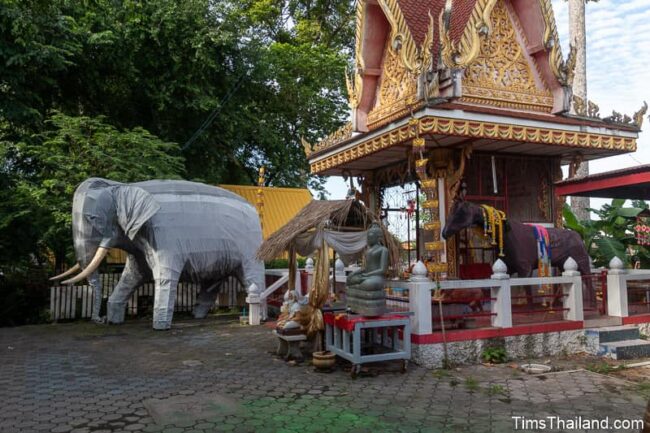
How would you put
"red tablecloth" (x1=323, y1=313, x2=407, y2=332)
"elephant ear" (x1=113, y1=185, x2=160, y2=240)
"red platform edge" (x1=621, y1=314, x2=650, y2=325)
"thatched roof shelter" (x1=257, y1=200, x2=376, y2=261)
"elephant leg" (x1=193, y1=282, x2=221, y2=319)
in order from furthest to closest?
"elephant leg" (x1=193, y1=282, x2=221, y2=319) < "elephant ear" (x1=113, y1=185, x2=160, y2=240) < "red platform edge" (x1=621, y1=314, x2=650, y2=325) < "thatched roof shelter" (x1=257, y1=200, x2=376, y2=261) < "red tablecloth" (x1=323, y1=313, x2=407, y2=332)

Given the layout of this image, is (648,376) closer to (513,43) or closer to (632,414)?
(632,414)

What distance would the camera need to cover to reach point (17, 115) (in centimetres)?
1526

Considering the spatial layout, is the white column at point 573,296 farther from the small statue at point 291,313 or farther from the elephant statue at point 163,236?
the elephant statue at point 163,236

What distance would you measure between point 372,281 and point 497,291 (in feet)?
7.54

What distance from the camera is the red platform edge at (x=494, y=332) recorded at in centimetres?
762

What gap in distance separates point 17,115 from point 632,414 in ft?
54.1

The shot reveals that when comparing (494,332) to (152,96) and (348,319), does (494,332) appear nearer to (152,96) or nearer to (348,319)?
(348,319)

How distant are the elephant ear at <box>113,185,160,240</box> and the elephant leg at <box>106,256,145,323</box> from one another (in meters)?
1.53

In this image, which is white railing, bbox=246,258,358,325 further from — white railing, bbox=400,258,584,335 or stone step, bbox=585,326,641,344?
stone step, bbox=585,326,641,344

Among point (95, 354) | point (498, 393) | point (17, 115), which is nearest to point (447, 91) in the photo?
point (498, 393)

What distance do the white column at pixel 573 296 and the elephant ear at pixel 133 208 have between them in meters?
8.06

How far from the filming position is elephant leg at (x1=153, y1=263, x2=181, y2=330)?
1109cm

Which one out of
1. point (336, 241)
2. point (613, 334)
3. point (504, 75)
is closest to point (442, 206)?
point (336, 241)

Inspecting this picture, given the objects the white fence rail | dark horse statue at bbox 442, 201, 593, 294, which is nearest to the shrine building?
dark horse statue at bbox 442, 201, 593, 294
